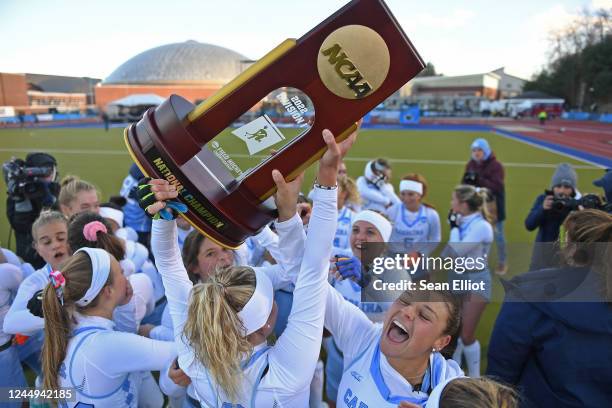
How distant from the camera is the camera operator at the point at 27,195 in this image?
3973 millimetres

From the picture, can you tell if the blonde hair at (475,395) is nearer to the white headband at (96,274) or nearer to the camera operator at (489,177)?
the white headband at (96,274)

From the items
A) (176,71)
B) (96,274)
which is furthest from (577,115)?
(176,71)

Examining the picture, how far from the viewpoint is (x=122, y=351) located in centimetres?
179

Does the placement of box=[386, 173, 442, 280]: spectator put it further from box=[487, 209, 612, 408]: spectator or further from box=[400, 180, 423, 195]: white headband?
box=[487, 209, 612, 408]: spectator

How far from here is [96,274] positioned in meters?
1.96

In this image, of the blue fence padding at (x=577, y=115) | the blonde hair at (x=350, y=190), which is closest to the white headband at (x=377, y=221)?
the blonde hair at (x=350, y=190)

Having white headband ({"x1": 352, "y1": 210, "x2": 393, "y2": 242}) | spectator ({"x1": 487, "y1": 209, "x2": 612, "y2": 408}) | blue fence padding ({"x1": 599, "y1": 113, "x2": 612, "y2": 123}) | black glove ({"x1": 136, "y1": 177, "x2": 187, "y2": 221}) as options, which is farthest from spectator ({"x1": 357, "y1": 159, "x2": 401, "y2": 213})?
blue fence padding ({"x1": 599, "y1": 113, "x2": 612, "y2": 123})

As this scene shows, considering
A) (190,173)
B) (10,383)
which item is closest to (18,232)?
(10,383)

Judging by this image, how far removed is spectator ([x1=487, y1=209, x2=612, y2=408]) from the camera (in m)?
1.64

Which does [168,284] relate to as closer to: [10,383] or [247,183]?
[247,183]

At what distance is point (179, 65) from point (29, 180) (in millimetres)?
77833

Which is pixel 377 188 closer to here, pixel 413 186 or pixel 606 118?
pixel 413 186

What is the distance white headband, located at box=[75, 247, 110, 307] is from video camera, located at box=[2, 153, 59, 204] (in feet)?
8.44

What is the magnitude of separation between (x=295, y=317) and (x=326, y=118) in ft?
2.20
